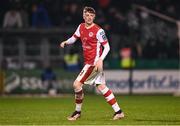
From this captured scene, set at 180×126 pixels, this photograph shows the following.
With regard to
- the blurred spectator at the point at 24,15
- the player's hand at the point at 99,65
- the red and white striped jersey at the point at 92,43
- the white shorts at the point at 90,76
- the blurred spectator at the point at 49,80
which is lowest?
the blurred spectator at the point at 49,80

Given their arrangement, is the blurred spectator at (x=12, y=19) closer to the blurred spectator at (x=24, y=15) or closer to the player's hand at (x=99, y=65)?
the blurred spectator at (x=24, y=15)

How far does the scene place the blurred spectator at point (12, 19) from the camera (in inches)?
1238

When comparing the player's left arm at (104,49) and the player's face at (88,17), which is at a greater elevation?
the player's face at (88,17)

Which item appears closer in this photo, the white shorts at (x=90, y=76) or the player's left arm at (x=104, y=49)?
the player's left arm at (x=104, y=49)

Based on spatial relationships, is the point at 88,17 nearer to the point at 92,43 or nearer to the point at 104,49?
the point at 92,43

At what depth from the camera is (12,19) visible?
3161cm

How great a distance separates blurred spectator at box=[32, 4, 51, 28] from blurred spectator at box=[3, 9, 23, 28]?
0.73 m

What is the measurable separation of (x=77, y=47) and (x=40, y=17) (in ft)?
7.20

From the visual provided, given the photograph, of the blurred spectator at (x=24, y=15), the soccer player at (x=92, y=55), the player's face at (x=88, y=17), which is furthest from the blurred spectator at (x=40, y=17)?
the player's face at (x=88, y=17)

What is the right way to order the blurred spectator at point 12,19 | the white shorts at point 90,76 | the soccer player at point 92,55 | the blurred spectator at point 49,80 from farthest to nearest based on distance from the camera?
1. the blurred spectator at point 12,19
2. the blurred spectator at point 49,80
3. the white shorts at point 90,76
4. the soccer player at point 92,55

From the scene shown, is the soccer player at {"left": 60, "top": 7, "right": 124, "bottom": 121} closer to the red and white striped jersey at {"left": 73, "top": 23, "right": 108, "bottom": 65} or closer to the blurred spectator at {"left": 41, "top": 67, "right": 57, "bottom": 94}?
the red and white striped jersey at {"left": 73, "top": 23, "right": 108, "bottom": 65}

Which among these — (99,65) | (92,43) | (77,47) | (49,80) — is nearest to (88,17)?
(92,43)

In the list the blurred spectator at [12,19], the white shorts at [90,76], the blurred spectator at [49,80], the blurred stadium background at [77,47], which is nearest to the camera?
the white shorts at [90,76]

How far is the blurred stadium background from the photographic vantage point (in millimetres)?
30922
